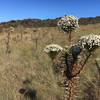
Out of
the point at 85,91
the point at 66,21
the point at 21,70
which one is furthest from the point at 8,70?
the point at 66,21

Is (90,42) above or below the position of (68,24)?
below

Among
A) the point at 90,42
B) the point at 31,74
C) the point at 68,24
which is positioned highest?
the point at 68,24

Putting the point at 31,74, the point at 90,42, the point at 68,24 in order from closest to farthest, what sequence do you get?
the point at 90,42 → the point at 68,24 → the point at 31,74

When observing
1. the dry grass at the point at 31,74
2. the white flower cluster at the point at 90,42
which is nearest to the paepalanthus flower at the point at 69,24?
the white flower cluster at the point at 90,42

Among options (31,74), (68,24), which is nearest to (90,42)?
(68,24)

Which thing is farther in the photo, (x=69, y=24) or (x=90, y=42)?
(x=69, y=24)

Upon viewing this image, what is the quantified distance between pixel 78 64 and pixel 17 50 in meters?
7.87

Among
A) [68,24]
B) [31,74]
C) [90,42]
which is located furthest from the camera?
[31,74]

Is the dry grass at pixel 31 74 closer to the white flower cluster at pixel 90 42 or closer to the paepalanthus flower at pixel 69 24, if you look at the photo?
the paepalanthus flower at pixel 69 24

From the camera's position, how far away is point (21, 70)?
1186 centimetres

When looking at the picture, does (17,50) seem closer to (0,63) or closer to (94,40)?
(0,63)

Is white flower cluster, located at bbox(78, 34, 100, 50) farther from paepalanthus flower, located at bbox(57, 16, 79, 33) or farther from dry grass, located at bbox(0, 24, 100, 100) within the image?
dry grass, located at bbox(0, 24, 100, 100)

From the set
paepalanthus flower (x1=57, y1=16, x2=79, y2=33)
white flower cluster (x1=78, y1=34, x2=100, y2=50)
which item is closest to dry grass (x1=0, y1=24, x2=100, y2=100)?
paepalanthus flower (x1=57, y1=16, x2=79, y2=33)

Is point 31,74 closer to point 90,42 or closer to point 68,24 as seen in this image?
point 68,24
